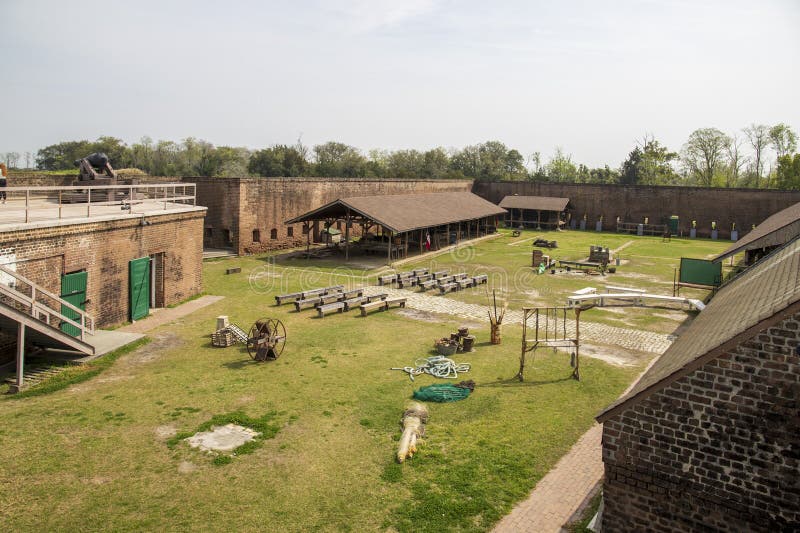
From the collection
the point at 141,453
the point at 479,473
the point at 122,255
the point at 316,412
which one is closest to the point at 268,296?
the point at 122,255

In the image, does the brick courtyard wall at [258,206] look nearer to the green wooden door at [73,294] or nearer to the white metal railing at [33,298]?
the green wooden door at [73,294]

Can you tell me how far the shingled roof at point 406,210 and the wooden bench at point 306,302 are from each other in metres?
9.30

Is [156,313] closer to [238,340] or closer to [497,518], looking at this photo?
[238,340]

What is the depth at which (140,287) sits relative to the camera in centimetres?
1791

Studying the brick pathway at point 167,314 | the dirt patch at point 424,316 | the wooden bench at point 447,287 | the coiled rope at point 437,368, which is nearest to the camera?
the coiled rope at point 437,368

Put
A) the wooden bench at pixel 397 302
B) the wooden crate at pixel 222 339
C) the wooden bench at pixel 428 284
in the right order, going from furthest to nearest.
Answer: the wooden bench at pixel 428 284, the wooden bench at pixel 397 302, the wooden crate at pixel 222 339

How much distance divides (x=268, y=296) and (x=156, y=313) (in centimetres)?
439

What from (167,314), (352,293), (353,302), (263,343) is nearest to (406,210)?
(352,293)

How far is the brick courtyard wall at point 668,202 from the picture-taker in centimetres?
4475

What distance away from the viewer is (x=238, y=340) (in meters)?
15.9

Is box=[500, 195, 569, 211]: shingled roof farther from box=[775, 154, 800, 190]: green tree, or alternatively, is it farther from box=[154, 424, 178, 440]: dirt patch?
box=[154, 424, 178, 440]: dirt patch

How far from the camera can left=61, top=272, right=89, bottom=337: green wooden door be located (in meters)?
14.6

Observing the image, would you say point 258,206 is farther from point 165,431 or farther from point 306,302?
point 165,431

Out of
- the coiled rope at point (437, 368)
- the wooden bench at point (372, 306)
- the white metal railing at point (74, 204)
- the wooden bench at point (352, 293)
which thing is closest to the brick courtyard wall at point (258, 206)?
the white metal railing at point (74, 204)
